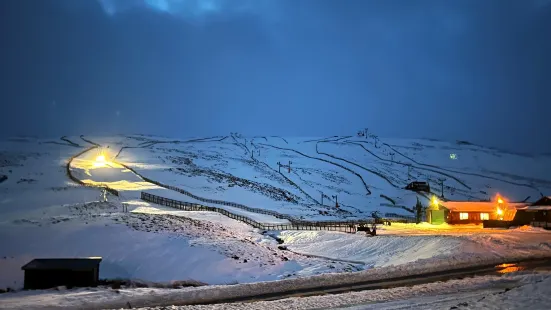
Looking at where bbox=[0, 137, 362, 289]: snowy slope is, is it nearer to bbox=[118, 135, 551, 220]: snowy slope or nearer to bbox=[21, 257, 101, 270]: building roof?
bbox=[21, 257, 101, 270]: building roof

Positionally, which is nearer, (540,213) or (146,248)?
(146,248)

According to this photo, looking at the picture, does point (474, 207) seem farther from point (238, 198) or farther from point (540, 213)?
point (238, 198)

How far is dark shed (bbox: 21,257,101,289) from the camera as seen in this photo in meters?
17.8

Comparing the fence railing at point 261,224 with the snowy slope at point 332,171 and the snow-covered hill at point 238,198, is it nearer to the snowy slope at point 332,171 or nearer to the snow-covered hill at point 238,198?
the snow-covered hill at point 238,198

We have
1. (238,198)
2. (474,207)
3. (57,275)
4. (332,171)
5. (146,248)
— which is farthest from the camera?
(332,171)

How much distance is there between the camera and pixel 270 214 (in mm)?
65938

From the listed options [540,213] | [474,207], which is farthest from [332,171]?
[540,213]

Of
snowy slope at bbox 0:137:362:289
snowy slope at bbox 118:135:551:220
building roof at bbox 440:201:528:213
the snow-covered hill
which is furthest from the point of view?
snowy slope at bbox 118:135:551:220

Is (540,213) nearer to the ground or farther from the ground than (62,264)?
farther from the ground

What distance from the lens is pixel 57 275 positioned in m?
18.0

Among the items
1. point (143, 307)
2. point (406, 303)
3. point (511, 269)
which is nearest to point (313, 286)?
point (406, 303)

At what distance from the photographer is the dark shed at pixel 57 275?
17.8 m

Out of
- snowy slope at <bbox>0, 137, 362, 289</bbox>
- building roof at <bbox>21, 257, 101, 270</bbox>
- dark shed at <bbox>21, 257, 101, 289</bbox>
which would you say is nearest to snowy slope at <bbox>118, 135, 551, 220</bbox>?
snowy slope at <bbox>0, 137, 362, 289</bbox>

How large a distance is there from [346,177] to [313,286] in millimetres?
103972
